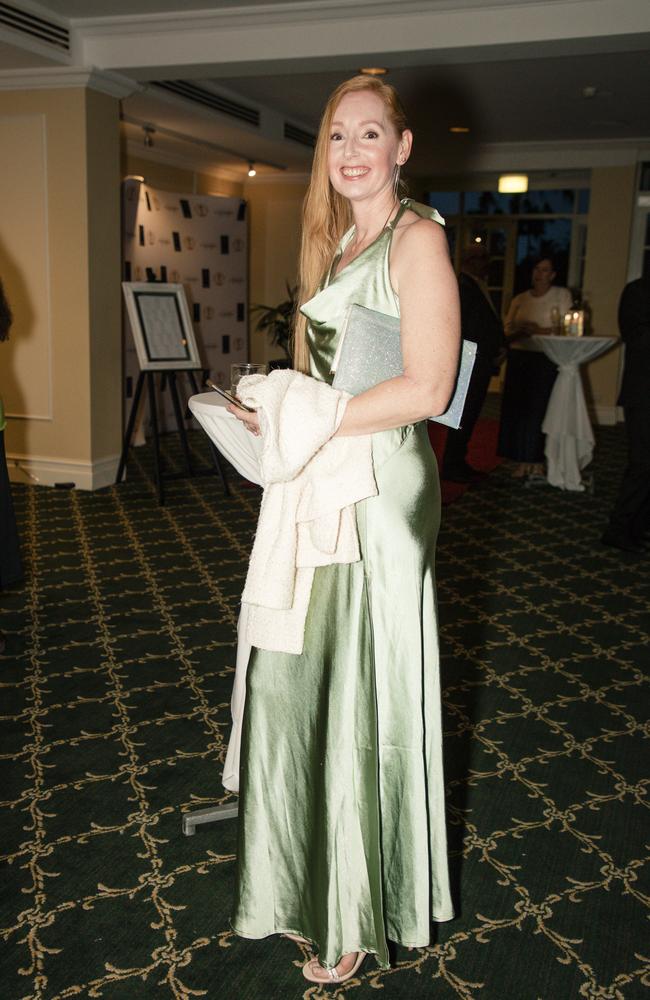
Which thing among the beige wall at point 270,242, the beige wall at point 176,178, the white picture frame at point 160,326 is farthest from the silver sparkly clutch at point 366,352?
the beige wall at point 270,242

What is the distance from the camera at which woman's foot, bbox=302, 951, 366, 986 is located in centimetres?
178

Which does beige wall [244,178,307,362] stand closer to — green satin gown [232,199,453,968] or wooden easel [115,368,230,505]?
wooden easel [115,368,230,505]

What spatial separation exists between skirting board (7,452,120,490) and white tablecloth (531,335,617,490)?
319 centimetres

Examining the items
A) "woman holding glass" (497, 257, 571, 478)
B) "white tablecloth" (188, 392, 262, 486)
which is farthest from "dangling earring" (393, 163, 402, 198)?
"woman holding glass" (497, 257, 571, 478)

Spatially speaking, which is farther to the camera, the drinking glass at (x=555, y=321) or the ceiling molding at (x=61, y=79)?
the drinking glass at (x=555, y=321)

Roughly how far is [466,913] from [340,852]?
0.57m

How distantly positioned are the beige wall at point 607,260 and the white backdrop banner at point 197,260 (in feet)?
12.4

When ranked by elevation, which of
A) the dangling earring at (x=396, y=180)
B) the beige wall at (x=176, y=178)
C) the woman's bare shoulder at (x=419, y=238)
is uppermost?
the beige wall at (x=176, y=178)

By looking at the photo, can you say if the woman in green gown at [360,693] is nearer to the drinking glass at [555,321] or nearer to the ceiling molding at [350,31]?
the ceiling molding at [350,31]

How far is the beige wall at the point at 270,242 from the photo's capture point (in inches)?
404

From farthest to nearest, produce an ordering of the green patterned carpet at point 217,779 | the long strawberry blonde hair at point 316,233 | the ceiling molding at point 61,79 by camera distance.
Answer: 1. the ceiling molding at point 61,79
2. the green patterned carpet at point 217,779
3. the long strawberry blonde hair at point 316,233

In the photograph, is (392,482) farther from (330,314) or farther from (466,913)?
(466,913)

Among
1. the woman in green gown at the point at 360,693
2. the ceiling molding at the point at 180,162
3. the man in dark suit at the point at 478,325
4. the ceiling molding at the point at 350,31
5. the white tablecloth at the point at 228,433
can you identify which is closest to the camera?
the woman in green gown at the point at 360,693

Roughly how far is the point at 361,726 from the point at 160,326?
201 inches
